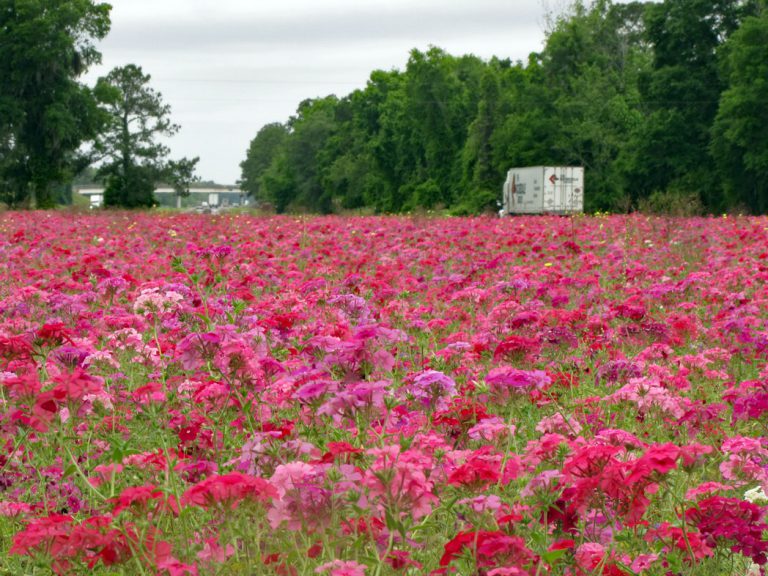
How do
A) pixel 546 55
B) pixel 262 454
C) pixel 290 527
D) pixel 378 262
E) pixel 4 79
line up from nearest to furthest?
1. pixel 290 527
2. pixel 262 454
3. pixel 378 262
4. pixel 4 79
5. pixel 546 55

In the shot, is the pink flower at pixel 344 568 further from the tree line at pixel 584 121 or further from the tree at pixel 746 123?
the tree at pixel 746 123

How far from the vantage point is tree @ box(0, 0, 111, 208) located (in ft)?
183

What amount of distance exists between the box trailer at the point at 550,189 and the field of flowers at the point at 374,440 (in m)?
39.1

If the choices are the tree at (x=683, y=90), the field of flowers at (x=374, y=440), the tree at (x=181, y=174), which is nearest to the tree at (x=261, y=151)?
the tree at (x=181, y=174)

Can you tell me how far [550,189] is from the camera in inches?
1832

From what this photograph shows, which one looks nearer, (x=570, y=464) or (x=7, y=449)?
(x=570, y=464)

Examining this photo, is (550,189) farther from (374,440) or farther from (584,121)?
(374,440)

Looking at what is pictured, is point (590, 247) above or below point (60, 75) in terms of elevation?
below

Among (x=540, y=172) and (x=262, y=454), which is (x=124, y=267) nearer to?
(x=262, y=454)

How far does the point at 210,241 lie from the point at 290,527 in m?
13.5

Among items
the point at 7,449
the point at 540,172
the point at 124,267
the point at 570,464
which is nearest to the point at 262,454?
the point at 570,464

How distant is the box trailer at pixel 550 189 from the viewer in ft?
152

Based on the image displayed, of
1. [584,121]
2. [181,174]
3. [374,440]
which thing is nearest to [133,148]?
[181,174]

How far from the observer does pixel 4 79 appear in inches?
2249
